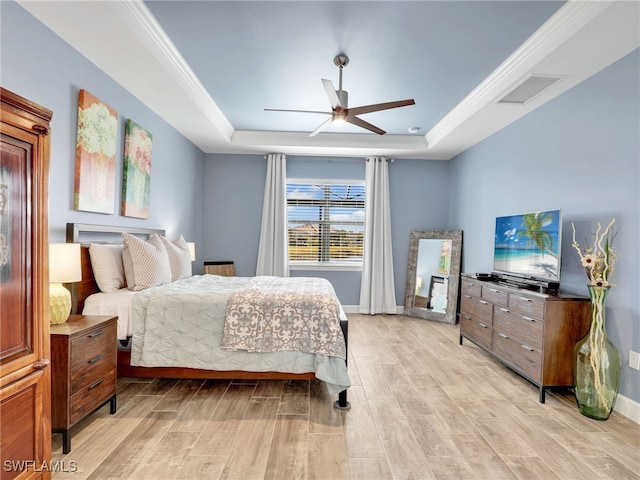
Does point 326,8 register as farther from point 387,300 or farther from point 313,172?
point 387,300

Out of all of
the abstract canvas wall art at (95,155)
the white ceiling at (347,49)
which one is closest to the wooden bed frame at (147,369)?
the abstract canvas wall art at (95,155)

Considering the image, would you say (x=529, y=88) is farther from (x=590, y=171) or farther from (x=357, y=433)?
(x=357, y=433)

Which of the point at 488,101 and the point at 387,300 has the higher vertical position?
the point at 488,101

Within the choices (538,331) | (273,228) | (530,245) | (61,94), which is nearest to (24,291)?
(61,94)

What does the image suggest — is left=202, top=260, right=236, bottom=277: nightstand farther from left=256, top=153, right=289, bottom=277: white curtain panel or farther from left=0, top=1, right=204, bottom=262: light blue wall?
left=0, top=1, right=204, bottom=262: light blue wall

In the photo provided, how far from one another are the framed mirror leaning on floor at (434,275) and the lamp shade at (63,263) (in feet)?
15.2

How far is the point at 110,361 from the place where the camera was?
2365 mm

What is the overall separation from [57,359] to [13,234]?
2.95 ft

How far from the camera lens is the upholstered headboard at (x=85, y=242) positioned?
266cm

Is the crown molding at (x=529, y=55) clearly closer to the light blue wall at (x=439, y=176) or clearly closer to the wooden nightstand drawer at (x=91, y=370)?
the light blue wall at (x=439, y=176)

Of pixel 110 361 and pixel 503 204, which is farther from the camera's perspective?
pixel 503 204

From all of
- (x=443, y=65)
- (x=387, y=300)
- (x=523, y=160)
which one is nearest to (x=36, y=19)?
(x=443, y=65)

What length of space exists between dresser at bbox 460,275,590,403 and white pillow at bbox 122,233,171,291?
10.2 ft

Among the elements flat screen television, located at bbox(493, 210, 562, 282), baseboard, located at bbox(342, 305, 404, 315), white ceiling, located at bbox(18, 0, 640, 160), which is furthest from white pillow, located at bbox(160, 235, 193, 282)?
flat screen television, located at bbox(493, 210, 562, 282)
